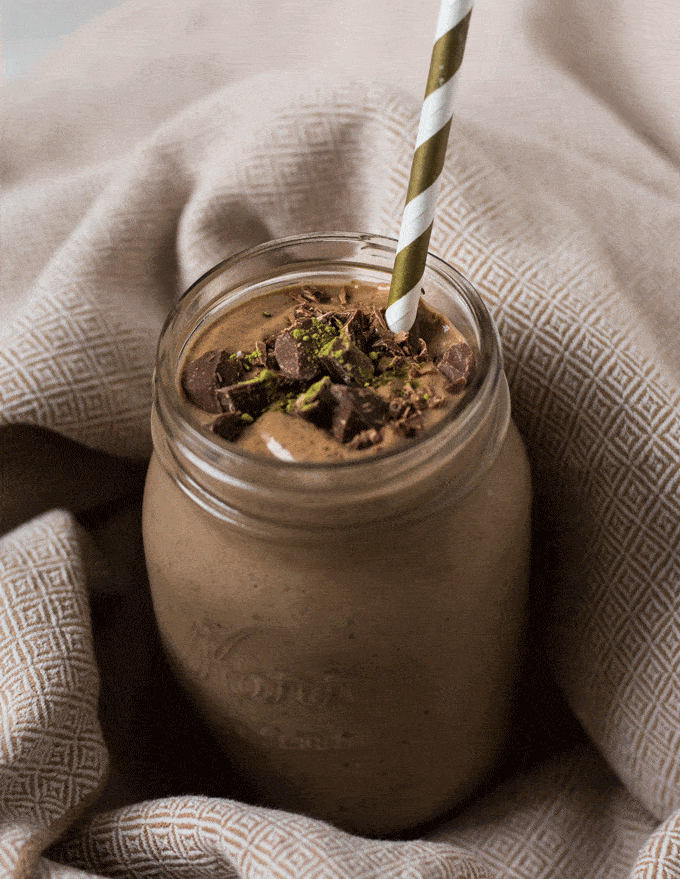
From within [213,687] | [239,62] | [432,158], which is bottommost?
[213,687]

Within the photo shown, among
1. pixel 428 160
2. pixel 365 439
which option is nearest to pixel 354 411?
pixel 365 439

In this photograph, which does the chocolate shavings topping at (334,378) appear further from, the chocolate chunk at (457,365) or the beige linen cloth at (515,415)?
the beige linen cloth at (515,415)

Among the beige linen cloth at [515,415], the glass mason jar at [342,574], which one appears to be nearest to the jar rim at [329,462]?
the glass mason jar at [342,574]

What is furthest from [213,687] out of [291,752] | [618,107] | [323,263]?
[618,107]

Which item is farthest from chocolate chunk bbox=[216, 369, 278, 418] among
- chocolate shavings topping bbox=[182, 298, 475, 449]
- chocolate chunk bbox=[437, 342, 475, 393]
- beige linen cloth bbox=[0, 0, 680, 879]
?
beige linen cloth bbox=[0, 0, 680, 879]

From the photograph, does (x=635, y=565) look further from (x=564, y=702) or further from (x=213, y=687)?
(x=213, y=687)

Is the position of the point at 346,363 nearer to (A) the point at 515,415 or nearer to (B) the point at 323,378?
(B) the point at 323,378

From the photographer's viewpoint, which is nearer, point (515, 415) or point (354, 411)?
point (354, 411)
